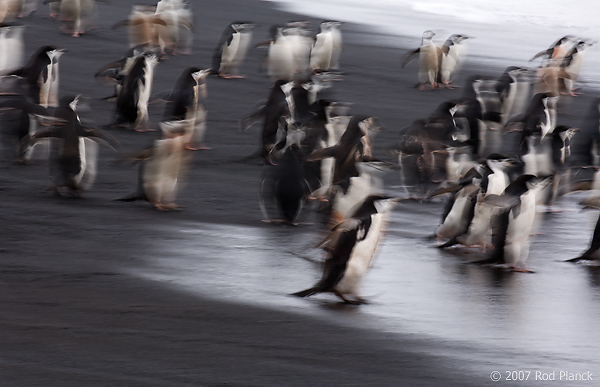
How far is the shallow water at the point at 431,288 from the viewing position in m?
4.12

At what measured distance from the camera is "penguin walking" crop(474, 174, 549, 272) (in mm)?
5398

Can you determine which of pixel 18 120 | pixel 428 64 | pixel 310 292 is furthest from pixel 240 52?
pixel 310 292

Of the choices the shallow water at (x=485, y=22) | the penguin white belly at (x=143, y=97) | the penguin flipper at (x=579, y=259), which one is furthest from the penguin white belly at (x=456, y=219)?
the shallow water at (x=485, y=22)

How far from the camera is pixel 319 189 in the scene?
21.3 ft

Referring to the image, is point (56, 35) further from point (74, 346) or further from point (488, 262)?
point (74, 346)

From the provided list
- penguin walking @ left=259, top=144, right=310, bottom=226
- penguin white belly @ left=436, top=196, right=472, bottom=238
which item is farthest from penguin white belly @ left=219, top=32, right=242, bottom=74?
penguin white belly @ left=436, top=196, right=472, bottom=238

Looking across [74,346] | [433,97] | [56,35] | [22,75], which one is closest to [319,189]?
[74,346]

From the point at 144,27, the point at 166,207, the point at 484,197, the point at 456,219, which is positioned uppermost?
the point at 144,27

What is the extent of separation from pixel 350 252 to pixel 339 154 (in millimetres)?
2132

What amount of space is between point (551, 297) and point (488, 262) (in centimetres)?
61

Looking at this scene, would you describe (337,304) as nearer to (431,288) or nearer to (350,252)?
(350,252)

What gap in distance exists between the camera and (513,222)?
5383mm

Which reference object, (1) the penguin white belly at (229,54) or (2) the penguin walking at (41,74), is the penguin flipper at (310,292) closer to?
(2) the penguin walking at (41,74)

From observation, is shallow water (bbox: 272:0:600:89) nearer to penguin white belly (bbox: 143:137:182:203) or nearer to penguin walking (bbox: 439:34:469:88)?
penguin walking (bbox: 439:34:469:88)
